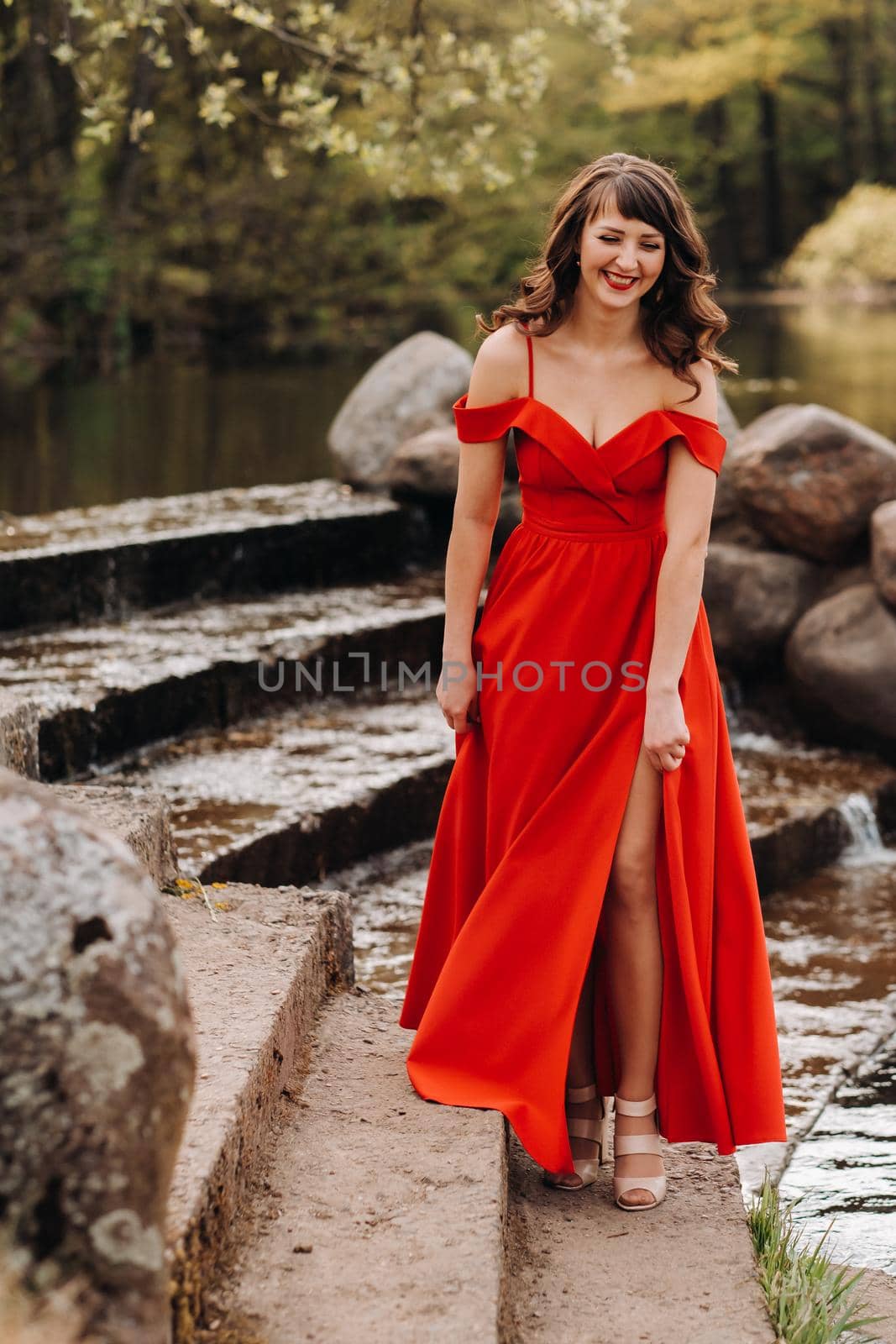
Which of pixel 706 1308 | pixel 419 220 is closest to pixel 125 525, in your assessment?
pixel 706 1308

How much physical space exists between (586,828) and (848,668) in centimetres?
415

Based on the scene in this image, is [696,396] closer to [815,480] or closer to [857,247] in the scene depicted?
[815,480]

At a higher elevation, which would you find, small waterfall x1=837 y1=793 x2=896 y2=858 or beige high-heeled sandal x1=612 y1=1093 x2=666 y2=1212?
beige high-heeled sandal x1=612 y1=1093 x2=666 y2=1212

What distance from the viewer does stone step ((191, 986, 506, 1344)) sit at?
225 cm

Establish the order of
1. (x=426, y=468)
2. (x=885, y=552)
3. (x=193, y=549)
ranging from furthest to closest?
(x=426, y=468)
(x=193, y=549)
(x=885, y=552)

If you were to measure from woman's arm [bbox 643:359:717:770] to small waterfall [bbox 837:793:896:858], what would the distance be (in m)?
Result: 3.46

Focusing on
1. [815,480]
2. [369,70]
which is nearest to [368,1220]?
[815,480]

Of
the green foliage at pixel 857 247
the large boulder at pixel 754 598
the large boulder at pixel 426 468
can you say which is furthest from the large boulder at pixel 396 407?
the green foliage at pixel 857 247

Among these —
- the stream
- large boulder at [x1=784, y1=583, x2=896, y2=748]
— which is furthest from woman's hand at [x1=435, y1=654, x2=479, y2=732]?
large boulder at [x1=784, y1=583, x2=896, y2=748]

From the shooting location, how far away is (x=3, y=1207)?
1.67 m

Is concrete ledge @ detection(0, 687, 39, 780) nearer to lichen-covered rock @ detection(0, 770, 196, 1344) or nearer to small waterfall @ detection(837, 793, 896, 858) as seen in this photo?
lichen-covered rock @ detection(0, 770, 196, 1344)

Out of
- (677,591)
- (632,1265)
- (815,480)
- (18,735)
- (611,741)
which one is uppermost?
(677,591)

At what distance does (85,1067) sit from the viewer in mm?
1723

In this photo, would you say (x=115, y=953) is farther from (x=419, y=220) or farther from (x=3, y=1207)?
(x=419, y=220)
